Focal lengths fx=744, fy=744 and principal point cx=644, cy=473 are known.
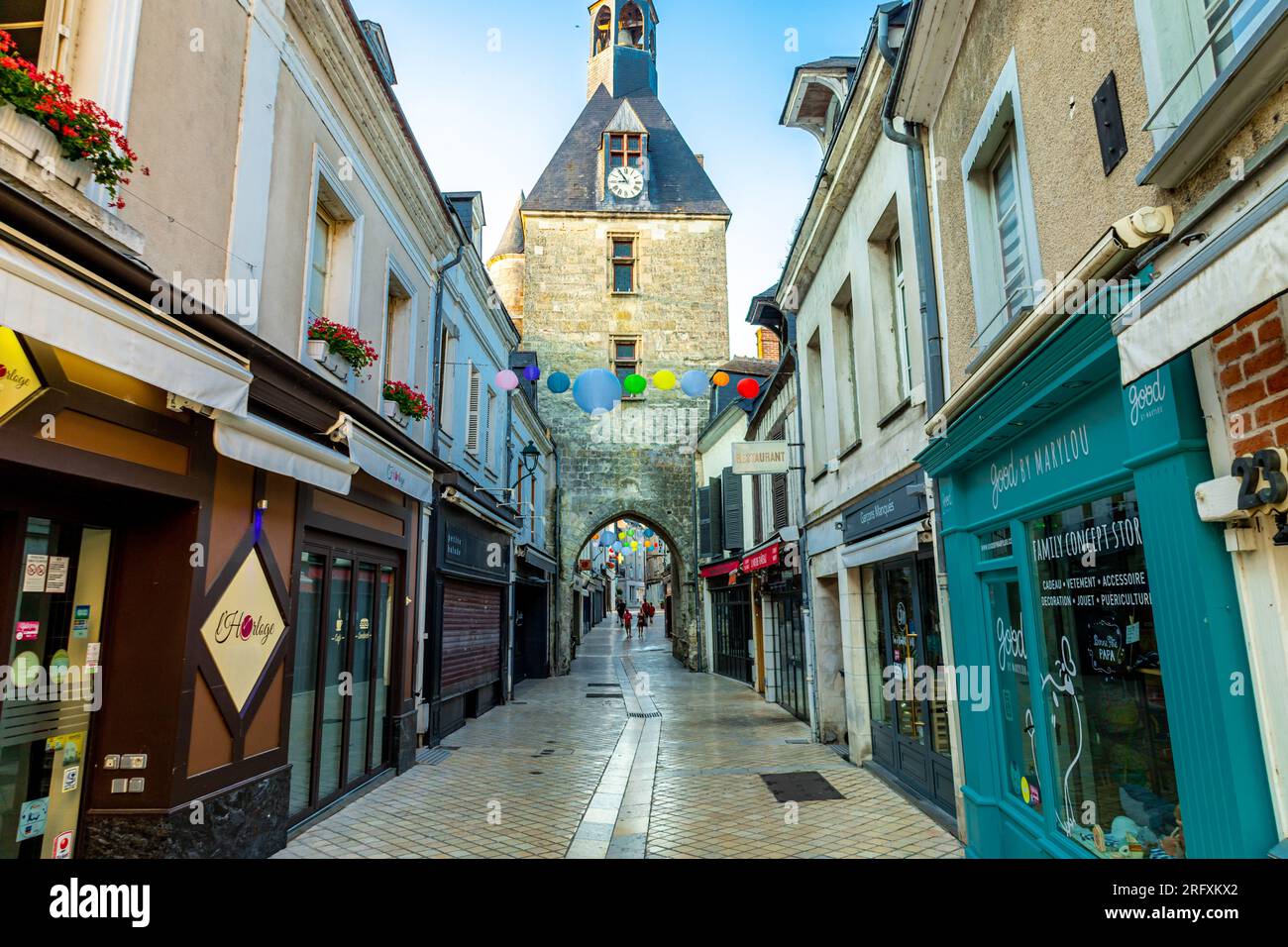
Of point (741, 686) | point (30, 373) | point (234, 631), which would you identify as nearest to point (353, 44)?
point (30, 373)

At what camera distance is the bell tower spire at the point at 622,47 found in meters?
27.6

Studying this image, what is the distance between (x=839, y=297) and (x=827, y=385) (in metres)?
1.10

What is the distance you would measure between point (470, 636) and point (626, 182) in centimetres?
1716

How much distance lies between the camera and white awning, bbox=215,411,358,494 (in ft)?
14.2

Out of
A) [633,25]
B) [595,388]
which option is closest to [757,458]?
[595,388]

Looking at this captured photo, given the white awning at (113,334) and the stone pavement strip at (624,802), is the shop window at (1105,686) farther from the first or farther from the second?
the white awning at (113,334)

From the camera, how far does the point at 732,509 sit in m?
17.7

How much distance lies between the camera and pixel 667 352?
22547mm

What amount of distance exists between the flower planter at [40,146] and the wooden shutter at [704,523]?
17.3 m

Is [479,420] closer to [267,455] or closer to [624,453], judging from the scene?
[267,455]

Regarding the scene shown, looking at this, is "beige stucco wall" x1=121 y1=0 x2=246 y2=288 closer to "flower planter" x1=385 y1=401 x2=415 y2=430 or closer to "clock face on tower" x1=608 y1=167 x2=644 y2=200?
"flower planter" x1=385 y1=401 x2=415 y2=430

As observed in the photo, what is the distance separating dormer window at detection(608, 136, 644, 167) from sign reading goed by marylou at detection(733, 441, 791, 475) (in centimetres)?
1660

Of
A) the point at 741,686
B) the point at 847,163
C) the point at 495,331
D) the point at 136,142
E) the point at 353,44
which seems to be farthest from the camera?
the point at 741,686

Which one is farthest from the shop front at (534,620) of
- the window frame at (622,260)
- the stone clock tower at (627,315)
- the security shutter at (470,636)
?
the window frame at (622,260)
